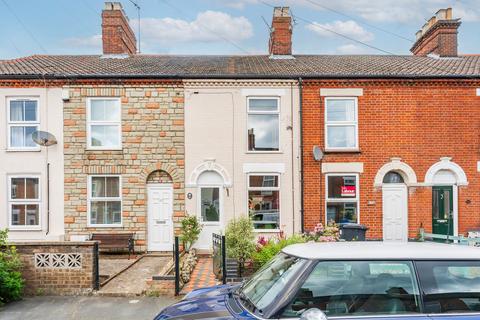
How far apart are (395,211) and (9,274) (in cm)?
1163

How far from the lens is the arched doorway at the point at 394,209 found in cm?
1493

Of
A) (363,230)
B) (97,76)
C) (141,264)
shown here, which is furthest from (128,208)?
(363,230)

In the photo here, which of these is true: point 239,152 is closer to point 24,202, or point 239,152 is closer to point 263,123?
point 263,123

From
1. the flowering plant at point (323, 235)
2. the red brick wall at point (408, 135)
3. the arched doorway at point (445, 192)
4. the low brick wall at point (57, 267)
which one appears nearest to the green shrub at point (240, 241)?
the flowering plant at point (323, 235)

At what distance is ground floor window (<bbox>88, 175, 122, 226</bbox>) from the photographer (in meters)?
14.8

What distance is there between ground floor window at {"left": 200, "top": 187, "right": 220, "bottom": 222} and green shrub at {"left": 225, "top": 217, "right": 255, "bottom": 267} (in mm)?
3937

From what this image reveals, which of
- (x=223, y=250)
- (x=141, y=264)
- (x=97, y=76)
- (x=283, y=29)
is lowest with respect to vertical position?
(x=141, y=264)

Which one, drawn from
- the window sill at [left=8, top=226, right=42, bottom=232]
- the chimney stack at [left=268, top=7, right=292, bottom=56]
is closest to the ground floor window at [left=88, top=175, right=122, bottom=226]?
the window sill at [left=8, top=226, right=42, bottom=232]

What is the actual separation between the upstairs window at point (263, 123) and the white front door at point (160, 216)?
10.9 ft

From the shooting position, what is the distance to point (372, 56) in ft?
63.9

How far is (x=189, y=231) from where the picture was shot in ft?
47.3

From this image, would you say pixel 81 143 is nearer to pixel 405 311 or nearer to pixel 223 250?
pixel 223 250

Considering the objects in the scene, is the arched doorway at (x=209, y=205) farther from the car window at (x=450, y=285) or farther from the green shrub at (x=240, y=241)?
the car window at (x=450, y=285)

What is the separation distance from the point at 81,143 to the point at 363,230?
9.50 metres
